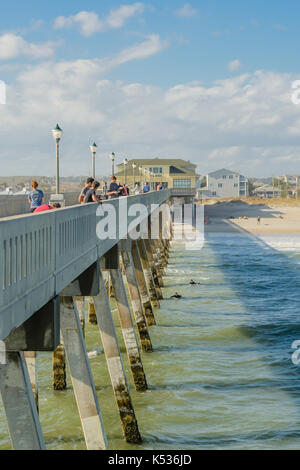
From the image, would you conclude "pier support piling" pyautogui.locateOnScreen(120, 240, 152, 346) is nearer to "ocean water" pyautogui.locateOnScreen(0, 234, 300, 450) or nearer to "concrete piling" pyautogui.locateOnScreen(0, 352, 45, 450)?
"ocean water" pyautogui.locateOnScreen(0, 234, 300, 450)

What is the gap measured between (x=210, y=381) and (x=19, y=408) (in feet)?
35.7

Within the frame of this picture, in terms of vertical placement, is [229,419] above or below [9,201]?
below

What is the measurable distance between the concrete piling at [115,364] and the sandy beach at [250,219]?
193ft

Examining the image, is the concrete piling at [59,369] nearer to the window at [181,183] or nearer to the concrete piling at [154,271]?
the concrete piling at [154,271]

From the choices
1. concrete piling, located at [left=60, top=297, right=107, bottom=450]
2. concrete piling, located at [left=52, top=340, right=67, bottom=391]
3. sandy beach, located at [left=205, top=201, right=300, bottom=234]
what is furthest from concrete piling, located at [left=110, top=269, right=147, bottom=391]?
sandy beach, located at [left=205, top=201, right=300, bottom=234]

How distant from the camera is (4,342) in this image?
21.5 feet

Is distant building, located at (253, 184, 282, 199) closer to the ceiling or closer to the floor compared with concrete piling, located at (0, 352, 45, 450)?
closer to the ceiling

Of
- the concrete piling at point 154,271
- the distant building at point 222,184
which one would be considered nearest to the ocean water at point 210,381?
the concrete piling at point 154,271

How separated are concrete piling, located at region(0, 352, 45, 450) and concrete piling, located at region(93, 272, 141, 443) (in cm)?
561

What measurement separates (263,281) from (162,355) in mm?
19238

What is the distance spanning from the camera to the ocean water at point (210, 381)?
12961 millimetres

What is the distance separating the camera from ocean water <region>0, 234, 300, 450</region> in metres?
13.0
